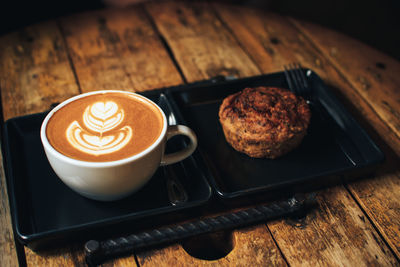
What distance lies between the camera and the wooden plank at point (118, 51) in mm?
1304

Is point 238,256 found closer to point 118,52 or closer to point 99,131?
point 99,131

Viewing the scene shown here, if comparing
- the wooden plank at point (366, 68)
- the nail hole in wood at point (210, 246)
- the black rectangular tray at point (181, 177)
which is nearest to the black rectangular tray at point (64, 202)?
the black rectangular tray at point (181, 177)

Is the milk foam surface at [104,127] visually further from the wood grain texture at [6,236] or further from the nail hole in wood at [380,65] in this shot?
the nail hole in wood at [380,65]

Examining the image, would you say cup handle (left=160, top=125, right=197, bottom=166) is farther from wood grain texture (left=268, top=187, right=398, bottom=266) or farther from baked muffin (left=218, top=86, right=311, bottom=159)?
wood grain texture (left=268, top=187, right=398, bottom=266)

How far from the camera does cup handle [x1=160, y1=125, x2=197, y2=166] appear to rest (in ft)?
2.96

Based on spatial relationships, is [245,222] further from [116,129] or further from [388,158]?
[388,158]

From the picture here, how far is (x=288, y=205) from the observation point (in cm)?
89

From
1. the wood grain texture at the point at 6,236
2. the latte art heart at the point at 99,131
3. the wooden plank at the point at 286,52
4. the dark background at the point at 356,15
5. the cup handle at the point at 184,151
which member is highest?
the latte art heart at the point at 99,131

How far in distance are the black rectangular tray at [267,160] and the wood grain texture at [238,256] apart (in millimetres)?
109

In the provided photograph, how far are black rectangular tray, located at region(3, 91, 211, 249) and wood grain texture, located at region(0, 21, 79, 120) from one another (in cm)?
21

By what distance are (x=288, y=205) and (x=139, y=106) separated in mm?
432

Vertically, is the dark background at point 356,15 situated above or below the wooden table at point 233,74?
below

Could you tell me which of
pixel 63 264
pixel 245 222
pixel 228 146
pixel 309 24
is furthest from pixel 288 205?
pixel 309 24

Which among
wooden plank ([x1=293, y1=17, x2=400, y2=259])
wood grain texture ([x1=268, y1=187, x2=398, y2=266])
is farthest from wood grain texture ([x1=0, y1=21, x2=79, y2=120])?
wooden plank ([x1=293, y1=17, x2=400, y2=259])
